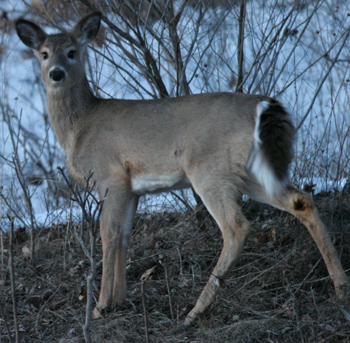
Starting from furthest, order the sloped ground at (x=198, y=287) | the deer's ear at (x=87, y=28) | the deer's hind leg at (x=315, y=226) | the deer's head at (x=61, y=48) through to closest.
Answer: the deer's ear at (x=87, y=28) < the deer's head at (x=61, y=48) < the deer's hind leg at (x=315, y=226) < the sloped ground at (x=198, y=287)

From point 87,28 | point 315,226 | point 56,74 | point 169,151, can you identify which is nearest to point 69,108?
point 56,74

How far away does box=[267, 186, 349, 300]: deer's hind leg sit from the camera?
14.0ft

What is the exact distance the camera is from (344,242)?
4.98 meters

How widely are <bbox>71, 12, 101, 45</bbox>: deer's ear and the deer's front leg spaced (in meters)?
1.47

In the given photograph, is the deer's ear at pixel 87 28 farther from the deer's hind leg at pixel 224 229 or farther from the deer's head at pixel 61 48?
the deer's hind leg at pixel 224 229

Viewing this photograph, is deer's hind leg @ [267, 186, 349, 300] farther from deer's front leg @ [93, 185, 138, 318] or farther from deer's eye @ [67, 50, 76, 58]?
deer's eye @ [67, 50, 76, 58]

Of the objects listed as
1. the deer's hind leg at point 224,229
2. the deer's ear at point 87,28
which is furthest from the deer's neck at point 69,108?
the deer's hind leg at point 224,229

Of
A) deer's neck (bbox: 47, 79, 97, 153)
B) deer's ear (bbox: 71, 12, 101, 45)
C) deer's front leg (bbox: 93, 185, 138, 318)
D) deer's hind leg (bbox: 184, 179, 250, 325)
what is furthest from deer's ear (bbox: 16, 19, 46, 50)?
deer's hind leg (bbox: 184, 179, 250, 325)

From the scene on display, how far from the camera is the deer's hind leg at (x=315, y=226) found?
4.26m

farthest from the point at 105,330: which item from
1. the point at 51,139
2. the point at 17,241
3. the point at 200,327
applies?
the point at 51,139

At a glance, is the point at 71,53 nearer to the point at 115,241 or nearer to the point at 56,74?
the point at 56,74

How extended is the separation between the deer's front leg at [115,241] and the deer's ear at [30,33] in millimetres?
1516

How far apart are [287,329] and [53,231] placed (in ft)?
11.1

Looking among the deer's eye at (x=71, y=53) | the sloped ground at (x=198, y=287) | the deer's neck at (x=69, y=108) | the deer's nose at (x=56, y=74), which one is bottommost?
the sloped ground at (x=198, y=287)
